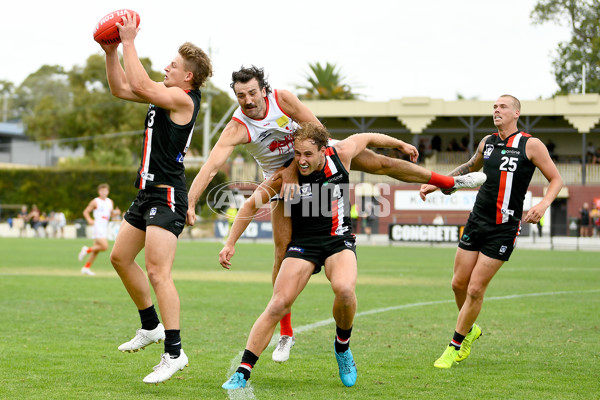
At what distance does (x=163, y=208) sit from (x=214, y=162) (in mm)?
586

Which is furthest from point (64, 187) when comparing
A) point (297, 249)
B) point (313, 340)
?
point (297, 249)

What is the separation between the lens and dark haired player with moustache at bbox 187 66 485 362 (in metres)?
6.88

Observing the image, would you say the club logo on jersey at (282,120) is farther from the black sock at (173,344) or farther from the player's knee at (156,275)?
the black sock at (173,344)

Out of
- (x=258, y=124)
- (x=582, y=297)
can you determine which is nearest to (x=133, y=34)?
(x=258, y=124)

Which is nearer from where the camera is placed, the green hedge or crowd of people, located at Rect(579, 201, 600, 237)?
crowd of people, located at Rect(579, 201, 600, 237)

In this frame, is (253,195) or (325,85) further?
(325,85)

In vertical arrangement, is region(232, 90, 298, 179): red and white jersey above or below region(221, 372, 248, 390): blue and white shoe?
above

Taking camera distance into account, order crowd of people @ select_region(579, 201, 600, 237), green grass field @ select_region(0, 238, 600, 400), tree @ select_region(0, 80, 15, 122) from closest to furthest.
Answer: green grass field @ select_region(0, 238, 600, 400)
crowd of people @ select_region(579, 201, 600, 237)
tree @ select_region(0, 80, 15, 122)

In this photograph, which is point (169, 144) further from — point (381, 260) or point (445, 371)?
point (381, 260)

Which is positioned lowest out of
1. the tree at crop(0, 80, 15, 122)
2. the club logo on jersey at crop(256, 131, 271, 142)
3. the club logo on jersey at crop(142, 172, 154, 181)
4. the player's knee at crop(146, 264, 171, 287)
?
the player's knee at crop(146, 264, 171, 287)

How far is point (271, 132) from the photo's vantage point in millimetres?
7234

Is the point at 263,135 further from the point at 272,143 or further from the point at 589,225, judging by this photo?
the point at 589,225

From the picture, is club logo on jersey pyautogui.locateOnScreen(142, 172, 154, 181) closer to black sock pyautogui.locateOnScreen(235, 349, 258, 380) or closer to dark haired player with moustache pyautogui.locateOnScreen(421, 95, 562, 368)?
black sock pyautogui.locateOnScreen(235, 349, 258, 380)

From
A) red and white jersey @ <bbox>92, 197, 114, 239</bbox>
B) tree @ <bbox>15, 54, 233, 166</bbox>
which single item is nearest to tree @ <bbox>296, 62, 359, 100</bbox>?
tree @ <bbox>15, 54, 233, 166</bbox>
